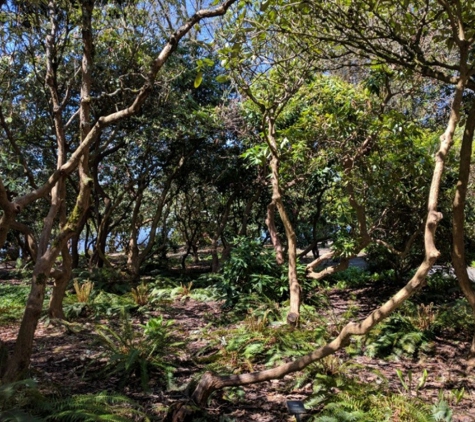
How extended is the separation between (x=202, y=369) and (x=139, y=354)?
0.73 meters

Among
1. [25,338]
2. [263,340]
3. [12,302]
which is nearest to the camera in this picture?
[25,338]

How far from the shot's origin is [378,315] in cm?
309

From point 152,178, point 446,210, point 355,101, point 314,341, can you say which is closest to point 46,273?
point 314,341

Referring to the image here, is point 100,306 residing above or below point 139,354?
above

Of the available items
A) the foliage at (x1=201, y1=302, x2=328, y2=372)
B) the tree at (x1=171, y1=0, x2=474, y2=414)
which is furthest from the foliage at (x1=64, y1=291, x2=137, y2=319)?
the tree at (x1=171, y1=0, x2=474, y2=414)

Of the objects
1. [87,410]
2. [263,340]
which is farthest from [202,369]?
[87,410]

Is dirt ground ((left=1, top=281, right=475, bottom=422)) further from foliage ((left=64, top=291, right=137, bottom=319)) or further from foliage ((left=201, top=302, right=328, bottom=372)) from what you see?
foliage ((left=64, top=291, right=137, bottom=319))

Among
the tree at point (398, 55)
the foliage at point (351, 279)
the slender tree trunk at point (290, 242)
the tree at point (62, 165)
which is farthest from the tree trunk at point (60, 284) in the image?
the foliage at point (351, 279)

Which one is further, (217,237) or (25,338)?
(217,237)

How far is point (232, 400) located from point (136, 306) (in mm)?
4315

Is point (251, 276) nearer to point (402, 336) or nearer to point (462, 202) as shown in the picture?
point (402, 336)

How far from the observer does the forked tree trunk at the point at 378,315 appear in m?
3.08

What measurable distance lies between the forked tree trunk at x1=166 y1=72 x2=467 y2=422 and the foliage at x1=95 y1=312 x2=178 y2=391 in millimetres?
958

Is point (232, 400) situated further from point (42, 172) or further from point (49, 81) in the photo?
point (42, 172)
